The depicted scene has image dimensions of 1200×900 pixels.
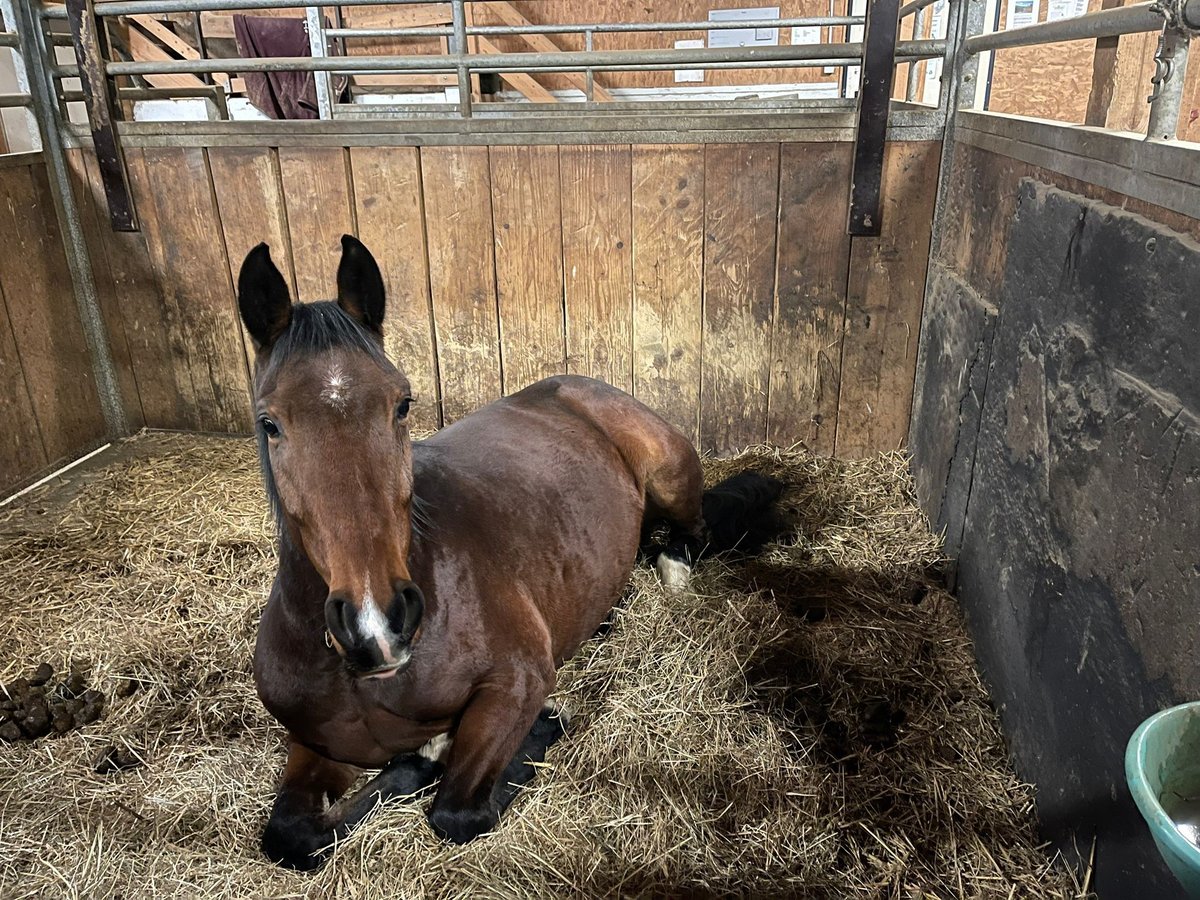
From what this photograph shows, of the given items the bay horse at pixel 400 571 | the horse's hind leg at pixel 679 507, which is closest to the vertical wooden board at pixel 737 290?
the horse's hind leg at pixel 679 507

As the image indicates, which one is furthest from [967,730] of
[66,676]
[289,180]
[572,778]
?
[289,180]

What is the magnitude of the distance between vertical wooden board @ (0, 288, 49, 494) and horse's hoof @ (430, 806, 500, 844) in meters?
2.92

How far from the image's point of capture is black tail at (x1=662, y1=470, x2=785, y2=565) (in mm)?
3070

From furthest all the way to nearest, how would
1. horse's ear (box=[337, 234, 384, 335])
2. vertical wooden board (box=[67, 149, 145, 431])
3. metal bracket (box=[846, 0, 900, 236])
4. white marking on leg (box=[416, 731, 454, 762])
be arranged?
vertical wooden board (box=[67, 149, 145, 431]), metal bracket (box=[846, 0, 900, 236]), white marking on leg (box=[416, 731, 454, 762]), horse's ear (box=[337, 234, 384, 335])

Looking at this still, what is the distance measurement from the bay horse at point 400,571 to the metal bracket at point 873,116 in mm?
1424

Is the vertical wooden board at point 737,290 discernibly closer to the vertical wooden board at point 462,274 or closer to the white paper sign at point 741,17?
the vertical wooden board at point 462,274

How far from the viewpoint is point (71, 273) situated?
3924mm

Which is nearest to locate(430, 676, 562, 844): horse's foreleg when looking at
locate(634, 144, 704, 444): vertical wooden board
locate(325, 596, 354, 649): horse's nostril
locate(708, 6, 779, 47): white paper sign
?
locate(325, 596, 354, 649): horse's nostril

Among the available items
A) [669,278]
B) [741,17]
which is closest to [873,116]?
[669,278]

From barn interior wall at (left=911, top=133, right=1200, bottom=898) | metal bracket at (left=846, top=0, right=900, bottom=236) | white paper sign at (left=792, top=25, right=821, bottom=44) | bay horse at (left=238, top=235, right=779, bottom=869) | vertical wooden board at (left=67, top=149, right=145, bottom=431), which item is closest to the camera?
barn interior wall at (left=911, top=133, right=1200, bottom=898)

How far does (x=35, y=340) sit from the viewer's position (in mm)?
3740

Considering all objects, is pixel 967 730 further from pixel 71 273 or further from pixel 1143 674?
pixel 71 273

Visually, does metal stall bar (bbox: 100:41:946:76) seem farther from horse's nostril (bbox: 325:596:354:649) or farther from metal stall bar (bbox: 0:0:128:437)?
horse's nostril (bbox: 325:596:354:649)

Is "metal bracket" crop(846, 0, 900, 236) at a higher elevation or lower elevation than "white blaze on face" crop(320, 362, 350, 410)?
higher
